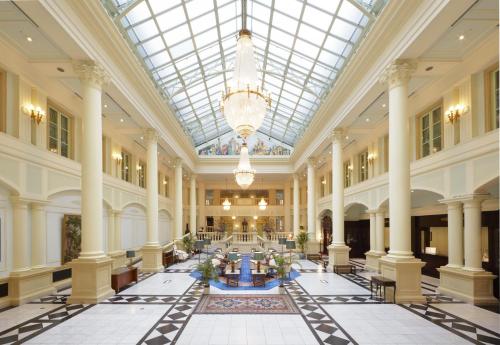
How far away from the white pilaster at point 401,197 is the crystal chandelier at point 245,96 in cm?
338

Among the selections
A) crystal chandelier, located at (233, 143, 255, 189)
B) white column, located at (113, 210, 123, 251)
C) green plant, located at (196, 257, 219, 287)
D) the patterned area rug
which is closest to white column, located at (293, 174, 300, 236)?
crystal chandelier, located at (233, 143, 255, 189)

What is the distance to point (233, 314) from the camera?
733 cm

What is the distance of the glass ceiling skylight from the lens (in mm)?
9766

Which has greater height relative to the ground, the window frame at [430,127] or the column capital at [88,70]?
the column capital at [88,70]

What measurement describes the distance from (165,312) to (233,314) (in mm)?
1447

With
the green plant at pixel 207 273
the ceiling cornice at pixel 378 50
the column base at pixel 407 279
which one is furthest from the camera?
the green plant at pixel 207 273

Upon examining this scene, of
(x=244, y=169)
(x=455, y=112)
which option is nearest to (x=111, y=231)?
(x=244, y=169)

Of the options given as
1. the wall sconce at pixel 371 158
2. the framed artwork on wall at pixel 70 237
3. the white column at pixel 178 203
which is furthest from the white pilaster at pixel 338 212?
the white column at pixel 178 203

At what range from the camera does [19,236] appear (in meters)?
8.45

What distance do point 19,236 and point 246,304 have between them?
5622 mm

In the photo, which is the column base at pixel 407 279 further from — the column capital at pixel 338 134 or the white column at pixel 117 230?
the white column at pixel 117 230

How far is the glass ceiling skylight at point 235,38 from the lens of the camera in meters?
9.77

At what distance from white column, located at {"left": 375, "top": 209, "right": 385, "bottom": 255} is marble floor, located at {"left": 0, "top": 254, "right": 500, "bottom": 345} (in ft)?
14.8

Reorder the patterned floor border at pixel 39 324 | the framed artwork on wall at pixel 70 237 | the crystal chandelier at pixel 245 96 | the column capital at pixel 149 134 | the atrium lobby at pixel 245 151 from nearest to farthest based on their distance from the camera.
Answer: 1. the patterned floor border at pixel 39 324
2. the atrium lobby at pixel 245 151
3. the crystal chandelier at pixel 245 96
4. the framed artwork on wall at pixel 70 237
5. the column capital at pixel 149 134
